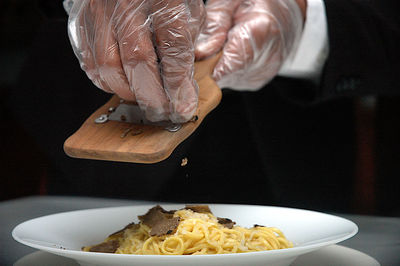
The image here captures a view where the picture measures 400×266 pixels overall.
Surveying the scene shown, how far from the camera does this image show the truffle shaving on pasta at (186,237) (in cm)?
105

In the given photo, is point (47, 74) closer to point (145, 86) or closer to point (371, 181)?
point (145, 86)

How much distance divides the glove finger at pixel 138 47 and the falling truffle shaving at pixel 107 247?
30 centimetres

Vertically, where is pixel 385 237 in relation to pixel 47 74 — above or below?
below

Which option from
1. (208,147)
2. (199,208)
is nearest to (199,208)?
(199,208)

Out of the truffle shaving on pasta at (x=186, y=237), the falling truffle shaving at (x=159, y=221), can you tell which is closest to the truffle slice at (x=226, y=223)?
the truffle shaving on pasta at (x=186, y=237)

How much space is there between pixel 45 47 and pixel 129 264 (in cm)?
126

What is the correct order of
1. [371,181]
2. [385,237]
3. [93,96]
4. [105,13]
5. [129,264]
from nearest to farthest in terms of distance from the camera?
[129,264] → [105,13] → [385,237] → [93,96] → [371,181]

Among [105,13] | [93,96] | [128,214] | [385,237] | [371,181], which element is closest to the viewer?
[105,13]

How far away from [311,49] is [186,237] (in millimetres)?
919

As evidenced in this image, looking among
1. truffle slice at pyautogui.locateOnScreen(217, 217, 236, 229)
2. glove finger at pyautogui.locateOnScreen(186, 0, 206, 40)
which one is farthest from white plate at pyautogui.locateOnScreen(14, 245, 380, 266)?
glove finger at pyautogui.locateOnScreen(186, 0, 206, 40)

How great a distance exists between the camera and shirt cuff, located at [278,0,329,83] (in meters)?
1.70

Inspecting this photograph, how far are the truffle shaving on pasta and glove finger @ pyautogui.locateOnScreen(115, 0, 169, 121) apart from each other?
0.84 ft

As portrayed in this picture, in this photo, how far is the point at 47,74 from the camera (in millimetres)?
1932

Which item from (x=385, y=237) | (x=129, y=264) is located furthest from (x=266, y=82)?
(x=129, y=264)
